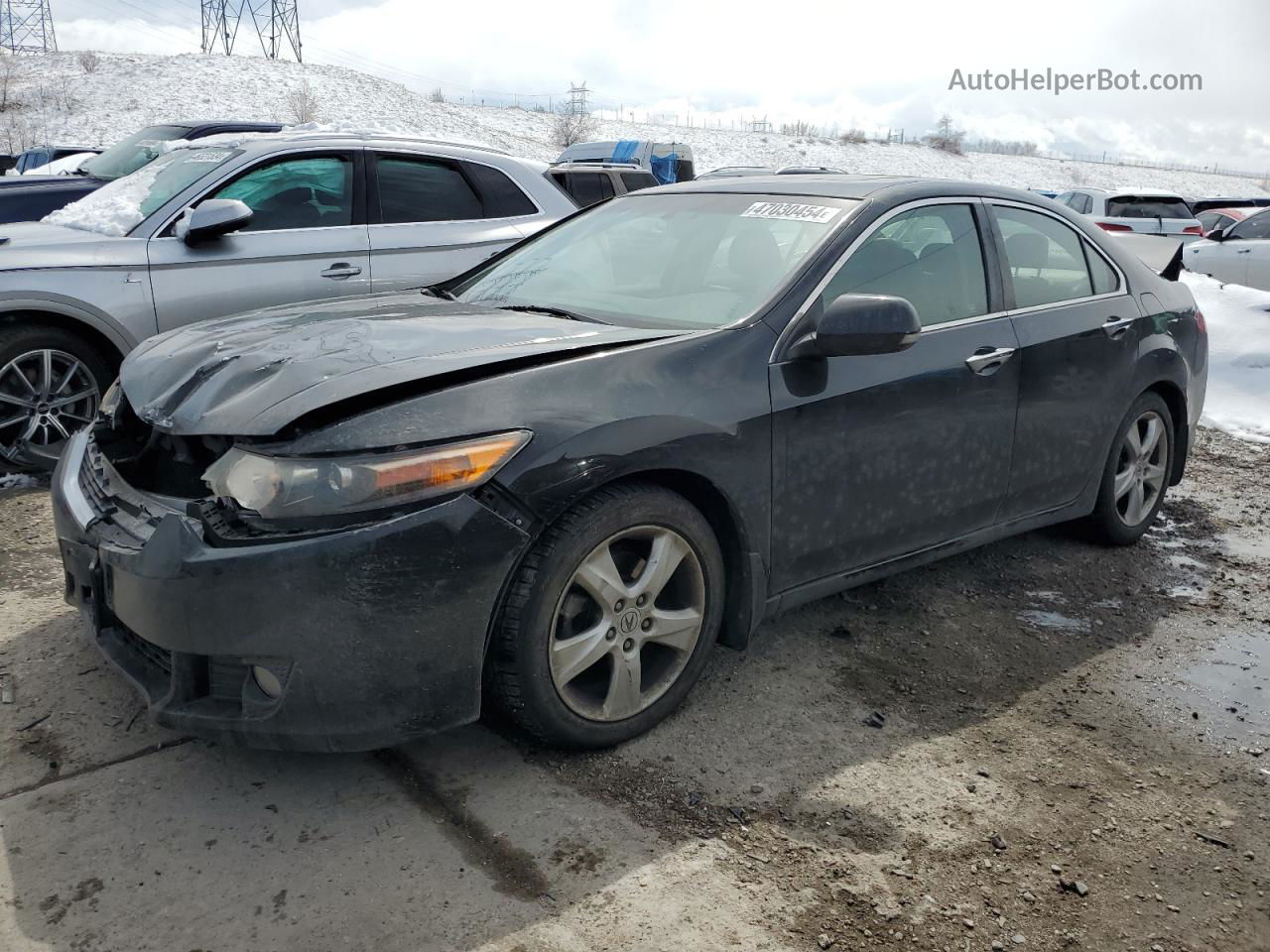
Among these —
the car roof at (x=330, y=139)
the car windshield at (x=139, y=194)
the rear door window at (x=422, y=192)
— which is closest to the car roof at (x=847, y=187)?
the rear door window at (x=422, y=192)

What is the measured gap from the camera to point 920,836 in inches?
105

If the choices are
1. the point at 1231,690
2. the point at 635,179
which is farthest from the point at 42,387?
the point at 635,179

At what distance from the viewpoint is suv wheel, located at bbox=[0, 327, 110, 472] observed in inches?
201

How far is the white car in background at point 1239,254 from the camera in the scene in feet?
40.9

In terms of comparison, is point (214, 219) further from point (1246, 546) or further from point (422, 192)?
point (1246, 546)

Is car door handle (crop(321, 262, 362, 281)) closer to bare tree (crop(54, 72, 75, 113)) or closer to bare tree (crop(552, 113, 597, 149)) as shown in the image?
bare tree (crop(54, 72, 75, 113))

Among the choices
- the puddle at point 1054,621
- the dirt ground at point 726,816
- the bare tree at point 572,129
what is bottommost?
the puddle at point 1054,621

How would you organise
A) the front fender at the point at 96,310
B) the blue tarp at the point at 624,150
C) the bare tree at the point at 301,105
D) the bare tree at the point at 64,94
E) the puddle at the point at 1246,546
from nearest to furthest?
the puddle at the point at 1246,546, the front fender at the point at 96,310, the blue tarp at the point at 624,150, the bare tree at the point at 64,94, the bare tree at the point at 301,105

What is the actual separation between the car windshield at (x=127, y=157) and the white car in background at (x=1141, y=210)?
13.0 m

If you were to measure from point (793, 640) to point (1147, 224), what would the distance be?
49.9 feet

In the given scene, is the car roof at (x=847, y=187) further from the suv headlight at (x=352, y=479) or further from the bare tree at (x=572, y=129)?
the bare tree at (x=572, y=129)

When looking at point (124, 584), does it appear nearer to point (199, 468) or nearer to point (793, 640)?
point (199, 468)

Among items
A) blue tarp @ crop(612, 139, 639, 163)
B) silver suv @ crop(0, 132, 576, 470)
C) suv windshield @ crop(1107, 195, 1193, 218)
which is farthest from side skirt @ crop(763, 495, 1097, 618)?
blue tarp @ crop(612, 139, 639, 163)

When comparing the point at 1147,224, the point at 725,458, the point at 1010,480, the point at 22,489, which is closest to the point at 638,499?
the point at 725,458
